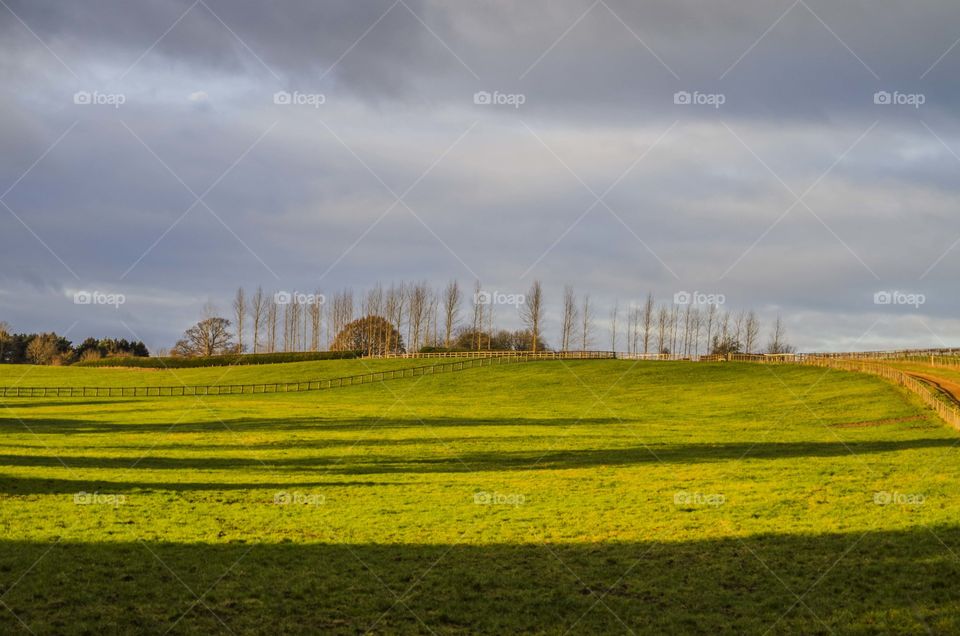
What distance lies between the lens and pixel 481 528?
20.6 m

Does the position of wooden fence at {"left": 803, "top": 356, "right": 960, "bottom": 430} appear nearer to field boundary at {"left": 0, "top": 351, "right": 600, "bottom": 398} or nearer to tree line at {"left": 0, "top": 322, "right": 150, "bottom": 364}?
field boundary at {"left": 0, "top": 351, "right": 600, "bottom": 398}

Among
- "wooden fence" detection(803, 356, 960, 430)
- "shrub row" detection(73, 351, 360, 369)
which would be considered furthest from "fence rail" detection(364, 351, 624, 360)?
"wooden fence" detection(803, 356, 960, 430)

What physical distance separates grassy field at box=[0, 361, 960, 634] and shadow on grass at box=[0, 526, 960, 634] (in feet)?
0.21

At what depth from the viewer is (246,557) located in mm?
17516

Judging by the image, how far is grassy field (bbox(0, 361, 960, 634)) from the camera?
1406 cm

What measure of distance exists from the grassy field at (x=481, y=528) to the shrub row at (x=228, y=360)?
69.1m

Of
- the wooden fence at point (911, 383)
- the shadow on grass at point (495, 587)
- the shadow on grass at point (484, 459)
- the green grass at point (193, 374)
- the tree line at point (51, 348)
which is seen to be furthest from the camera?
the tree line at point (51, 348)

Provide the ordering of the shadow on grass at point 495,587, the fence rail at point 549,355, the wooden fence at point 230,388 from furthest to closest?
the fence rail at point 549,355
the wooden fence at point 230,388
the shadow on grass at point 495,587

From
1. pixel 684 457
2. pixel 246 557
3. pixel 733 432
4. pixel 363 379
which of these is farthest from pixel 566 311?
pixel 246 557

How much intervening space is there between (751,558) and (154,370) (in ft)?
342

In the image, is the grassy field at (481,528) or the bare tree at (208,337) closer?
the grassy field at (481,528)

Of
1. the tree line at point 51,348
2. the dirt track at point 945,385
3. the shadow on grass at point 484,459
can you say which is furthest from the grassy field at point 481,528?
the tree line at point 51,348

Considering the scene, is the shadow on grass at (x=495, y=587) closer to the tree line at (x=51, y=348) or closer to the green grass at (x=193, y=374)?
the green grass at (x=193, y=374)

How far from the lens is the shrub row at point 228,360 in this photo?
115481mm
